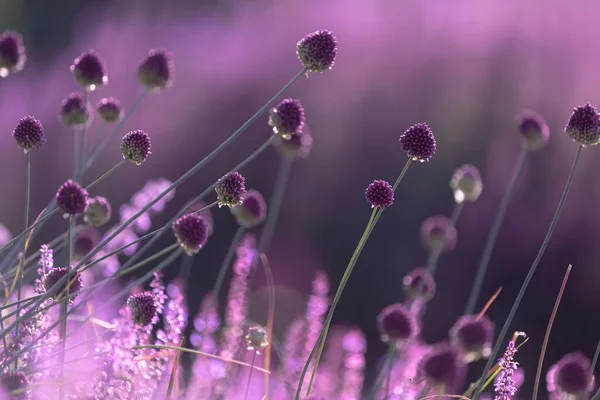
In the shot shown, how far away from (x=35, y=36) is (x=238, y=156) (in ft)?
21.9

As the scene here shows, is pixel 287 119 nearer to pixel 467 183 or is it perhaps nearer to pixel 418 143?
pixel 418 143

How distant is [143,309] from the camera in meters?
1.28

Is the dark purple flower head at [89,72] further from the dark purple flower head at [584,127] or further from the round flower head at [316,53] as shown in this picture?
the dark purple flower head at [584,127]

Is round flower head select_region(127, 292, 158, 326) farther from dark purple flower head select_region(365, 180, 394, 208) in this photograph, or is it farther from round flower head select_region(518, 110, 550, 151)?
round flower head select_region(518, 110, 550, 151)

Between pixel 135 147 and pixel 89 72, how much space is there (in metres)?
0.38

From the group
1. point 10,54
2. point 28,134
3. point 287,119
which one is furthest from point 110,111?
point 287,119

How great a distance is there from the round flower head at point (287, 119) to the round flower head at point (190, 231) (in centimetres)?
26

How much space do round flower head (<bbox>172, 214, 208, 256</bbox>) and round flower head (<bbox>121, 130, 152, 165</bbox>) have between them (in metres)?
0.26

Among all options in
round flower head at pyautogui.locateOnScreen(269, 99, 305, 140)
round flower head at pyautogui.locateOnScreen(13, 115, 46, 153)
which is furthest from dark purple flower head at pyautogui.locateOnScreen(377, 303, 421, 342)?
round flower head at pyautogui.locateOnScreen(13, 115, 46, 153)

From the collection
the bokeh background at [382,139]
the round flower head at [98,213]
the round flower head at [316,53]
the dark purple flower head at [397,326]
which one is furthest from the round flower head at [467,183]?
the bokeh background at [382,139]

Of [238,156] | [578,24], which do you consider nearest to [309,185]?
[238,156]

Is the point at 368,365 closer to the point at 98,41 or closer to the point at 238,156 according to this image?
the point at 238,156

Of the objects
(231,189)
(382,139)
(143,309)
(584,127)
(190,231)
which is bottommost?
(143,309)

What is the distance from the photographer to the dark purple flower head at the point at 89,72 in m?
1.79
